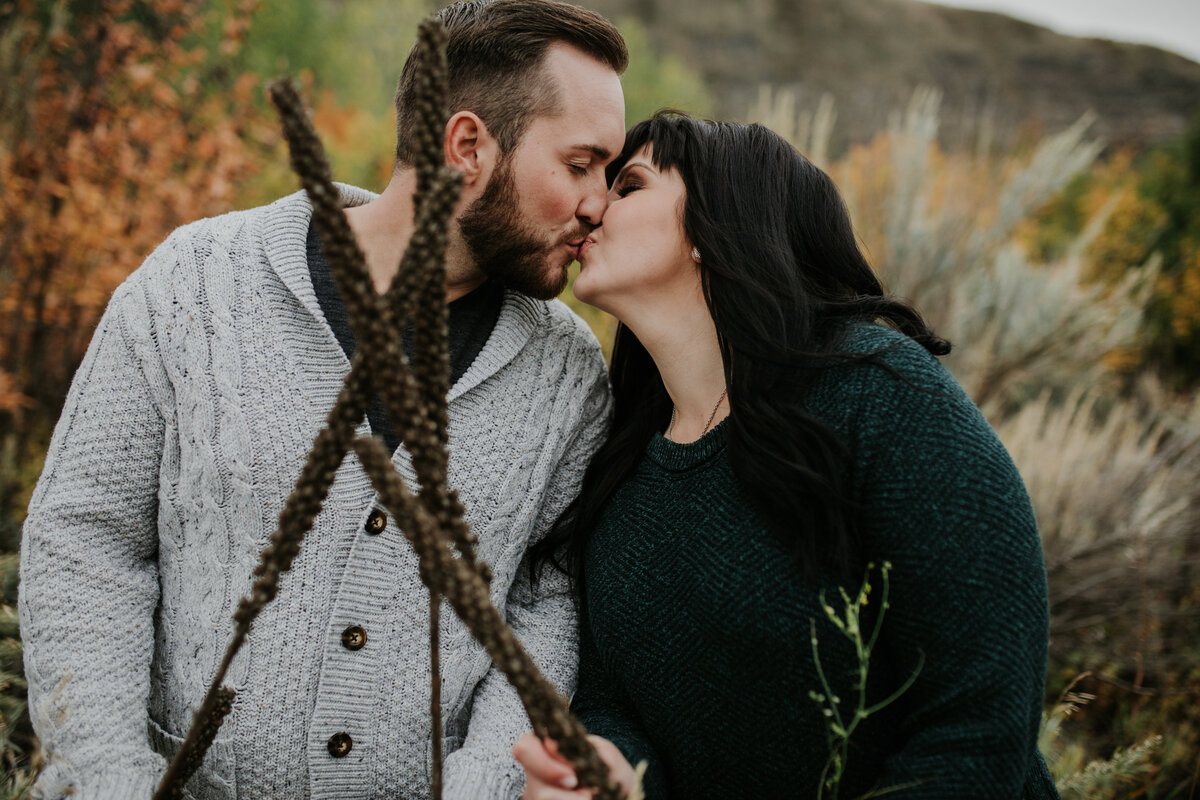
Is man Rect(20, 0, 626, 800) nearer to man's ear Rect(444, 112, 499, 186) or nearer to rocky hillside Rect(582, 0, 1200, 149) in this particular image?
man's ear Rect(444, 112, 499, 186)

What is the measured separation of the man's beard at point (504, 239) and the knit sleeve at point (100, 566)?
0.80 m

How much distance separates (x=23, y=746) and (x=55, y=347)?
2710 mm

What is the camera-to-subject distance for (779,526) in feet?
5.39

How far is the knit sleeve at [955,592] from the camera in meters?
1.37

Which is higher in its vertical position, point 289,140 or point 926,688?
point 289,140

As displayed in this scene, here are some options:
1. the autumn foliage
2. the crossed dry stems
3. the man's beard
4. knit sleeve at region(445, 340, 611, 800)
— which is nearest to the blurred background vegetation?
the autumn foliage

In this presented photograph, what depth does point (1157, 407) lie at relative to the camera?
552cm

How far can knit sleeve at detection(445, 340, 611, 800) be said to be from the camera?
1.71 m

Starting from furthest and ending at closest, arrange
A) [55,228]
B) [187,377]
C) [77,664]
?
[55,228] < [187,377] < [77,664]

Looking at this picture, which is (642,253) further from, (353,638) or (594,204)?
(353,638)

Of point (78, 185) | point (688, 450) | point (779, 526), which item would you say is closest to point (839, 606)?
point (779, 526)

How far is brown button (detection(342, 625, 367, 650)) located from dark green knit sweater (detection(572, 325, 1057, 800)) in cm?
56

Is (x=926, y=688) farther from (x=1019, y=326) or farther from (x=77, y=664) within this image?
(x=1019, y=326)

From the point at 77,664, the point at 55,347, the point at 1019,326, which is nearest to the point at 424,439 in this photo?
the point at 77,664
